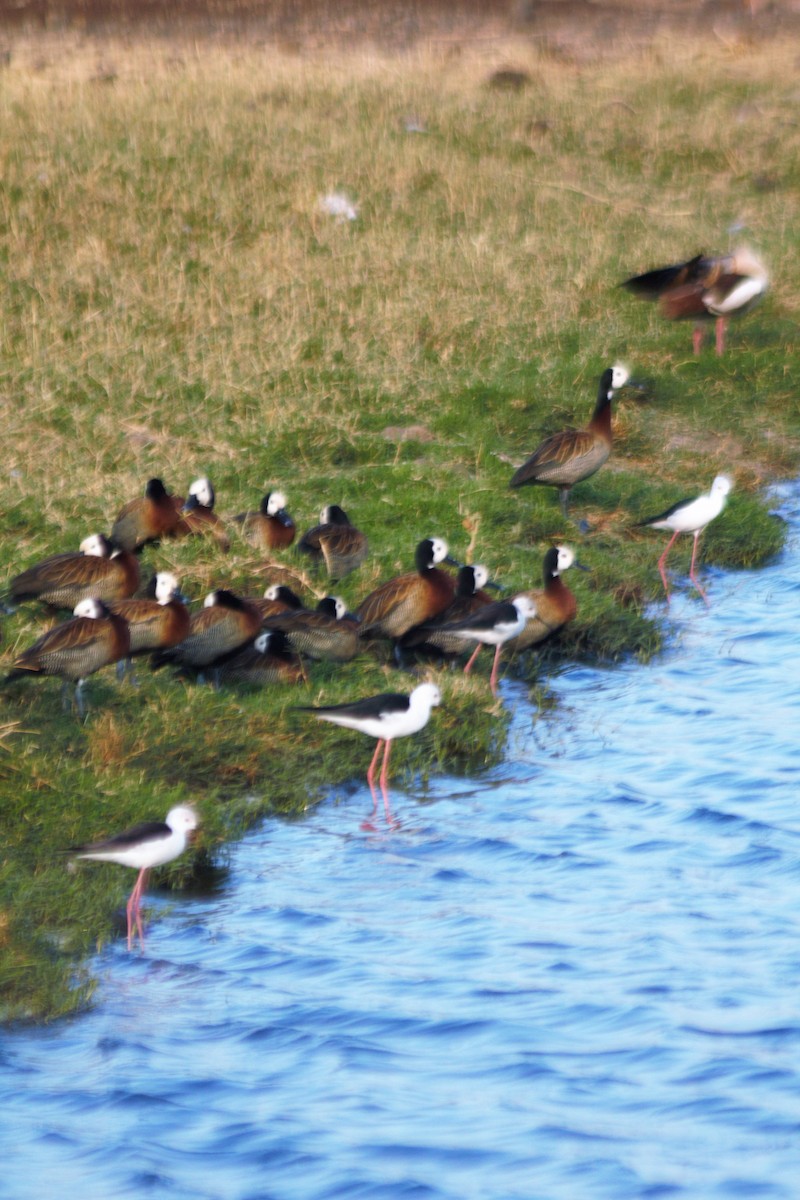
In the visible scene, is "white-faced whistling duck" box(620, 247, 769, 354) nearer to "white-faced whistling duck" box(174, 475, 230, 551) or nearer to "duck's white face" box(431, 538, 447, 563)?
"white-faced whistling duck" box(174, 475, 230, 551)

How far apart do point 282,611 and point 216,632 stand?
556 millimetres

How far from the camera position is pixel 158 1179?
5.44m

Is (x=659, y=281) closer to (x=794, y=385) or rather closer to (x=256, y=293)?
(x=794, y=385)

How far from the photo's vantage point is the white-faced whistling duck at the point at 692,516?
11492mm

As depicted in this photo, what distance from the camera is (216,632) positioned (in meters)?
9.23

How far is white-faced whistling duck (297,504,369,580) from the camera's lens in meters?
10.6

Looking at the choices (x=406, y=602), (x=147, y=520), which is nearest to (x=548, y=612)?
(x=406, y=602)

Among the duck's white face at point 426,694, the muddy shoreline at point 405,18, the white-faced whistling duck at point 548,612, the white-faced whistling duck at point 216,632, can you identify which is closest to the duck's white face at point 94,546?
the white-faced whistling duck at point 216,632

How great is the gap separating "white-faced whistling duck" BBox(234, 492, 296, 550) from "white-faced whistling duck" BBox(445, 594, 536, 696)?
5.79 feet

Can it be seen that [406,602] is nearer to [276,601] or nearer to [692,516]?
[276,601]

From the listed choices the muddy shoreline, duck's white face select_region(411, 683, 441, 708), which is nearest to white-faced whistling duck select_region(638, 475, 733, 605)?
duck's white face select_region(411, 683, 441, 708)

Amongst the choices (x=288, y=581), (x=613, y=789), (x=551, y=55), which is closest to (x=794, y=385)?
(x=288, y=581)

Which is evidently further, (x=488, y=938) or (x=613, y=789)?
(x=613, y=789)

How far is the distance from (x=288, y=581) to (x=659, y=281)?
690 centimetres
